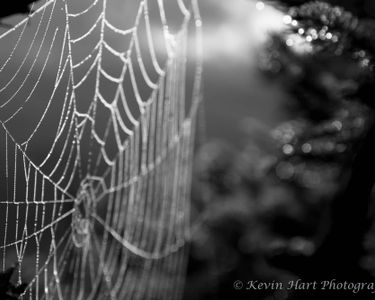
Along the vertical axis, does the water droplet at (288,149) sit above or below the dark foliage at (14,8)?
below

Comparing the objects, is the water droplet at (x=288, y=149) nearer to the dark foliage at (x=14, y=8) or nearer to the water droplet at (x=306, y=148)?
the water droplet at (x=306, y=148)

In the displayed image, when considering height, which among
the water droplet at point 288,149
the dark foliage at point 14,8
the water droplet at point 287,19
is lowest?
the water droplet at point 288,149

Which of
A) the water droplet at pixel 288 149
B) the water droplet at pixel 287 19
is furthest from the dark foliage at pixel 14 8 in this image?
the water droplet at pixel 288 149

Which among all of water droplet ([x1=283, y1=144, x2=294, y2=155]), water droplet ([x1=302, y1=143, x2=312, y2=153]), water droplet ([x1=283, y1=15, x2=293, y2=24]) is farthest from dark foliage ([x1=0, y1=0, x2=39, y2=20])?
water droplet ([x1=283, y1=144, x2=294, y2=155])

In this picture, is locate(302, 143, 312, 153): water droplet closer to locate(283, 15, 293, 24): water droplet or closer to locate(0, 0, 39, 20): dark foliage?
locate(283, 15, 293, 24): water droplet

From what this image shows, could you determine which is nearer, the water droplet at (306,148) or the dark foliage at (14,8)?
the dark foliage at (14,8)

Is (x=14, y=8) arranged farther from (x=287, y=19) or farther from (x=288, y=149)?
(x=288, y=149)

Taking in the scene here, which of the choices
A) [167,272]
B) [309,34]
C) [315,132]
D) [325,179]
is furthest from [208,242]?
[309,34]

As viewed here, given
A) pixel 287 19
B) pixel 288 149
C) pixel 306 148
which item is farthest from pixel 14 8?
pixel 288 149

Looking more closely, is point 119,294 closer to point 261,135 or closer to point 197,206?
point 197,206

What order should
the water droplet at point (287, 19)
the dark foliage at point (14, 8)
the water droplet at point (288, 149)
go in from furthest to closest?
the water droplet at point (288, 149), the water droplet at point (287, 19), the dark foliage at point (14, 8)

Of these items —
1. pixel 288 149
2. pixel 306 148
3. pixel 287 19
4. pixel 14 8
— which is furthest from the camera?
pixel 288 149
